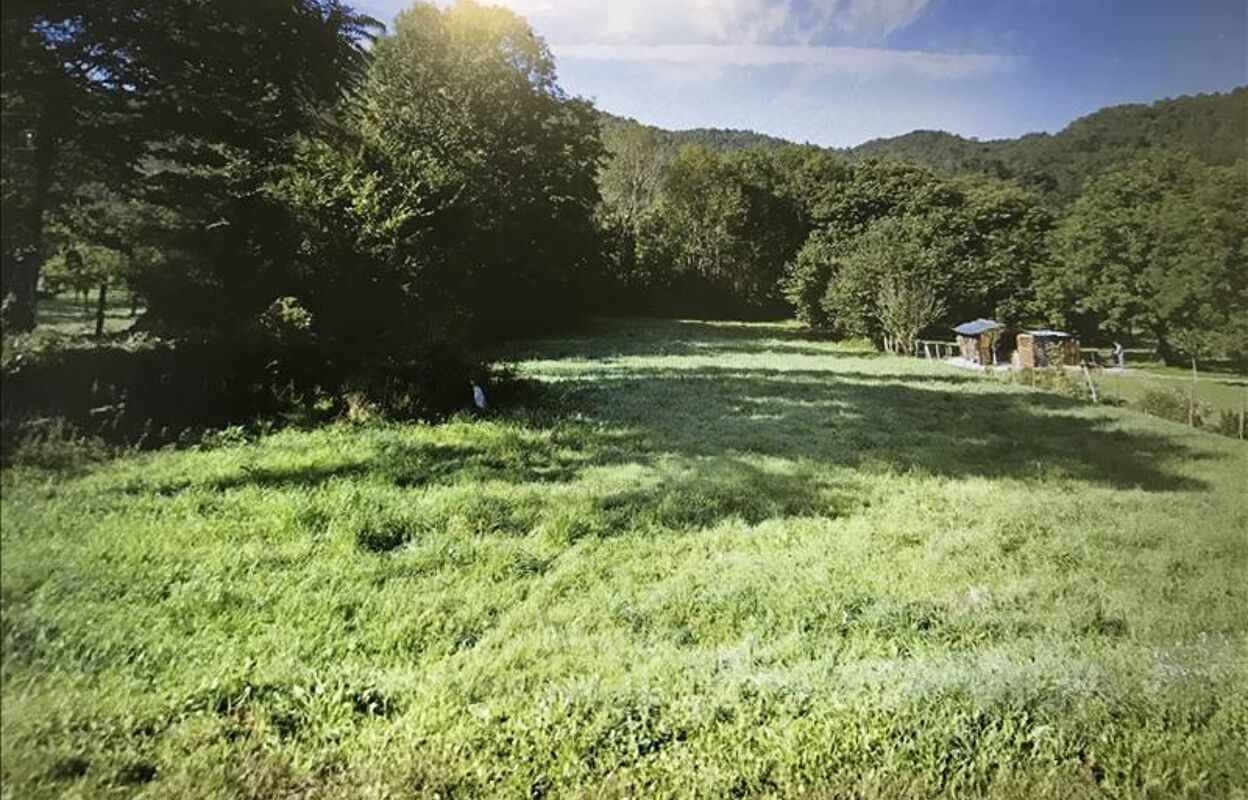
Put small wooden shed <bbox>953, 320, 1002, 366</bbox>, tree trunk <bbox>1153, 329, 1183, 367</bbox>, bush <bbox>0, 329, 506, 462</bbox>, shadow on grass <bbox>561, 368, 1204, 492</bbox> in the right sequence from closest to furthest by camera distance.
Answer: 1. bush <bbox>0, 329, 506, 462</bbox>
2. tree trunk <bbox>1153, 329, 1183, 367</bbox>
3. shadow on grass <bbox>561, 368, 1204, 492</bbox>
4. small wooden shed <bbox>953, 320, 1002, 366</bbox>

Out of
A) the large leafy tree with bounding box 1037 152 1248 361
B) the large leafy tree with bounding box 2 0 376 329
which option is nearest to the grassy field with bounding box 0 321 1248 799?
the large leafy tree with bounding box 2 0 376 329

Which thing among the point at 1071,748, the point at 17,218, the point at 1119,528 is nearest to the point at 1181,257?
the point at 1119,528

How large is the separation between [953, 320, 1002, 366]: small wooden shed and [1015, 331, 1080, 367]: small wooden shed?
2.51 meters

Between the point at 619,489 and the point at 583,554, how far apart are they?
3.30 feet

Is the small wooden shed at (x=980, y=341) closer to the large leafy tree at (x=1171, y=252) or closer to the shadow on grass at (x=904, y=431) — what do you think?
the shadow on grass at (x=904, y=431)

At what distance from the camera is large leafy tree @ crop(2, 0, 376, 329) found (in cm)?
150

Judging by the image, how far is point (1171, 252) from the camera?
3.72 metres

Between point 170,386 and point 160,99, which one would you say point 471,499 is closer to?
point 170,386

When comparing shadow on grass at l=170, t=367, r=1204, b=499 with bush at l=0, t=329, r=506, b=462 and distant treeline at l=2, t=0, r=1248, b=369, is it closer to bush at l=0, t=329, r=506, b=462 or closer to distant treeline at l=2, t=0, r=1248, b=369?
bush at l=0, t=329, r=506, b=462

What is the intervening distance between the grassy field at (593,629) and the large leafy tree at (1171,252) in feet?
3.77

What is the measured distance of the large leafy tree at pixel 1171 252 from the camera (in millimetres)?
3691

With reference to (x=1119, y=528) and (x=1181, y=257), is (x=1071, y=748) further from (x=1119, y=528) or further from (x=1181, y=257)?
(x=1181, y=257)

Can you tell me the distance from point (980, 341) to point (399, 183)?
12.2 metres

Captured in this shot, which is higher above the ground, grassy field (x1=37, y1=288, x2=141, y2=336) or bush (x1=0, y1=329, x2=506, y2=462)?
grassy field (x1=37, y1=288, x2=141, y2=336)
